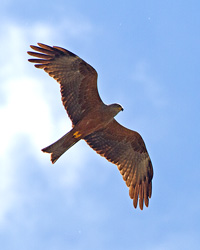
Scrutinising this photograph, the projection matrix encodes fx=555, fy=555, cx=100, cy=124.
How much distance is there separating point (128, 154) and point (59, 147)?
7.65ft

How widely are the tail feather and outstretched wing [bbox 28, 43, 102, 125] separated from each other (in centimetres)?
73

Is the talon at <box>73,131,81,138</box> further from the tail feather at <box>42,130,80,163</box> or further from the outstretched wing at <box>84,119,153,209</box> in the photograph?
the outstretched wing at <box>84,119,153,209</box>

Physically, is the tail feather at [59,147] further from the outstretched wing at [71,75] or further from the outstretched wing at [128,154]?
the outstretched wing at [128,154]

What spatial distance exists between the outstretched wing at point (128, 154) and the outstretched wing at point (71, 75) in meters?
0.99

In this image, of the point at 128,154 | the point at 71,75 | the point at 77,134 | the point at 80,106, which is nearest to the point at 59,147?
the point at 77,134

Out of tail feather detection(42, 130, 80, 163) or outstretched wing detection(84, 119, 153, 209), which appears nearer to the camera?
tail feather detection(42, 130, 80, 163)

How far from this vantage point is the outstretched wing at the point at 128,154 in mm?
15016

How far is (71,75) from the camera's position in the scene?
46.7 feet

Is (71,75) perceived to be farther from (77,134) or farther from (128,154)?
(128,154)

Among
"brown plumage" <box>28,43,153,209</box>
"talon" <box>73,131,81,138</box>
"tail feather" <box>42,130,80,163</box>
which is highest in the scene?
"brown plumage" <box>28,43,153,209</box>

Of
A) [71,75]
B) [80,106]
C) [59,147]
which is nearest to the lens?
[59,147]

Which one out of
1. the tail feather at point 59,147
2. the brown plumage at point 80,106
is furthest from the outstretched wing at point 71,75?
the tail feather at point 59,147

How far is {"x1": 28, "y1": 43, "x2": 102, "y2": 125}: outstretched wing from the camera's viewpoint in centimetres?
1412

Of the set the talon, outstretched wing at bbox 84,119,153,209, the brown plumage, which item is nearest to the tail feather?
the brown plumage
